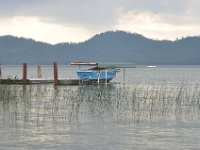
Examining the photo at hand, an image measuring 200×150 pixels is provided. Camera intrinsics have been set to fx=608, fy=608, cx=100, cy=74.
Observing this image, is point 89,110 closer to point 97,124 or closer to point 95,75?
point 97,124

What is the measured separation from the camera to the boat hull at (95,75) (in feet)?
243

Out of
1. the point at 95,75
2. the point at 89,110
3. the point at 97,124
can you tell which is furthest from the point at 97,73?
the point at 97,124

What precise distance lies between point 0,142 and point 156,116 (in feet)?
43.7

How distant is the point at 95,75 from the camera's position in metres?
75.1

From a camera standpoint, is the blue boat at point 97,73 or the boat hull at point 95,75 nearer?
the boat hull at point 95,75

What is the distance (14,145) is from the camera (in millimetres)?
26281

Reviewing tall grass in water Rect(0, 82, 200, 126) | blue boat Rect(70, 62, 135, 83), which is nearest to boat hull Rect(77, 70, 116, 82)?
blue boat Rect(70, 62, 135, 83)

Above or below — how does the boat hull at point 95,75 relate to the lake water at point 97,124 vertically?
above

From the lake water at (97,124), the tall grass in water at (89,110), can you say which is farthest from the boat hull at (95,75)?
Answer: the lake water at (97,124)

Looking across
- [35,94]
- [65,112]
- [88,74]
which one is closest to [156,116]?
[65,112]

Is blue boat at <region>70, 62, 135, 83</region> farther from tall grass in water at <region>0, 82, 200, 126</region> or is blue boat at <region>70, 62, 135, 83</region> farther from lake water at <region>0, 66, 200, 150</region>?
lake water at <region>0, 66, 200, 150</region>

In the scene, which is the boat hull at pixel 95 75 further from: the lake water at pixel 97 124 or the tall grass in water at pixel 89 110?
the lake water at pixel 97 124

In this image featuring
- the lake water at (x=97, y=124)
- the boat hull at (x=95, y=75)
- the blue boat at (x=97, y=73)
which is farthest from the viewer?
the blue boat at (x=97, y=73)

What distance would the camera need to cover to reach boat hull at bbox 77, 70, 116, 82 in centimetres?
7400
